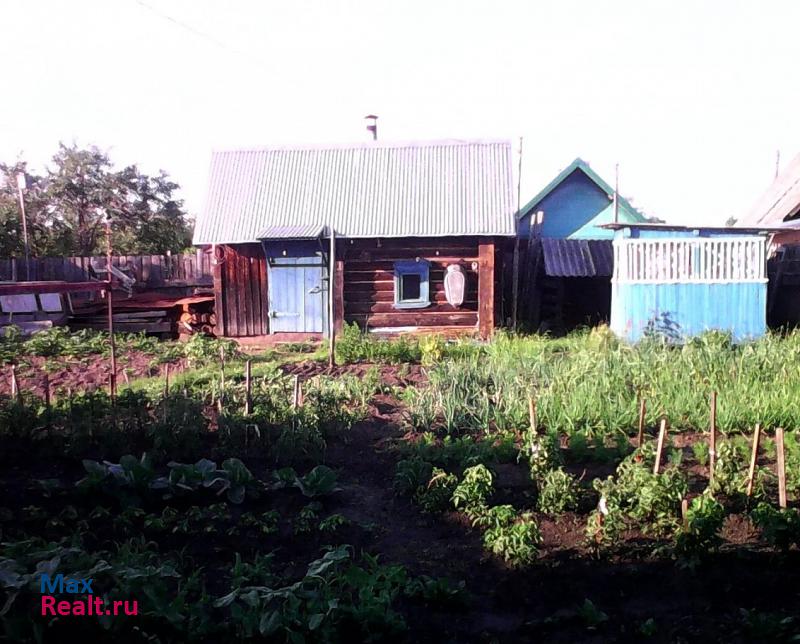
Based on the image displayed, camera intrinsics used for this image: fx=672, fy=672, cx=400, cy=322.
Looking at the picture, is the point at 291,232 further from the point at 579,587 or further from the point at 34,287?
the point at 579,587

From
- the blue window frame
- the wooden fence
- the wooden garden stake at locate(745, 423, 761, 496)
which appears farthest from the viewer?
the wooden fence

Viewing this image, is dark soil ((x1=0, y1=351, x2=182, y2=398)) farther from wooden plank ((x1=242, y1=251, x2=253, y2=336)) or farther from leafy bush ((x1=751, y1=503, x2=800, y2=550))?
leafy bush ((x1=751, y1=503, x2=800, y2=550))

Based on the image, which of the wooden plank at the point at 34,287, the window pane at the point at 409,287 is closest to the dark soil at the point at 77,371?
the wooden plank at the point at 34,287

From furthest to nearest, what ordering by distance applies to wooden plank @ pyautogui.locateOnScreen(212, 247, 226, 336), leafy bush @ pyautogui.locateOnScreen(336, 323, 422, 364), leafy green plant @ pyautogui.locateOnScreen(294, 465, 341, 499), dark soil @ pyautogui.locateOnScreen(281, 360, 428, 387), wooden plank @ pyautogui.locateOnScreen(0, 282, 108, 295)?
wooden plank @ pyautogui.locateOnScreen(212, 247, 226, 336) < leafy bush @ pyautogui.locateOnScreen(336, 323, 422, 364) < dark soil @ pyautogui.locateOnScreen(281, 360, 428, 387) < wooden plank @ pyautogui.locateOnScreen(0, 282, 108, 295) < leafy green plant @ pyautogui.locateOnScreen(294, 465, 341, 499)

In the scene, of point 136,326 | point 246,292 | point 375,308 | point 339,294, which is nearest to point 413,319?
point 375,308

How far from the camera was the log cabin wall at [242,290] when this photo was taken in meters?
14.1

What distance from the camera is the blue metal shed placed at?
461 inches

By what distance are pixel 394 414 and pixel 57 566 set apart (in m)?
4.57

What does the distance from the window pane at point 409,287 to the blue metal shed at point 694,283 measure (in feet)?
13.4

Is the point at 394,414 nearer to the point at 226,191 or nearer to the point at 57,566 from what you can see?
the point at 57,566

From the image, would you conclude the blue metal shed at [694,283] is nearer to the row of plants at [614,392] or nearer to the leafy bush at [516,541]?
the row of plants at [614,392]

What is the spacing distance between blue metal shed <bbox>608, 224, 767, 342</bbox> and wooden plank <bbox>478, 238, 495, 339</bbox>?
2640 millimetres

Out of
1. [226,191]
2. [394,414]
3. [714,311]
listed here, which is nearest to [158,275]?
[226,191]

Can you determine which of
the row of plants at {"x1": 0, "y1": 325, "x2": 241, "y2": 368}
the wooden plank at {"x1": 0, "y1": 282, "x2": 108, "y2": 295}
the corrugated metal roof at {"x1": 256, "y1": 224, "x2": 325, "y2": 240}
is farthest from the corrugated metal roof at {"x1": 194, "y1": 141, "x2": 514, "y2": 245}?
the wooden plank at {"x1": 0, "y1": 282, "x2": 108, "y2": 295}
